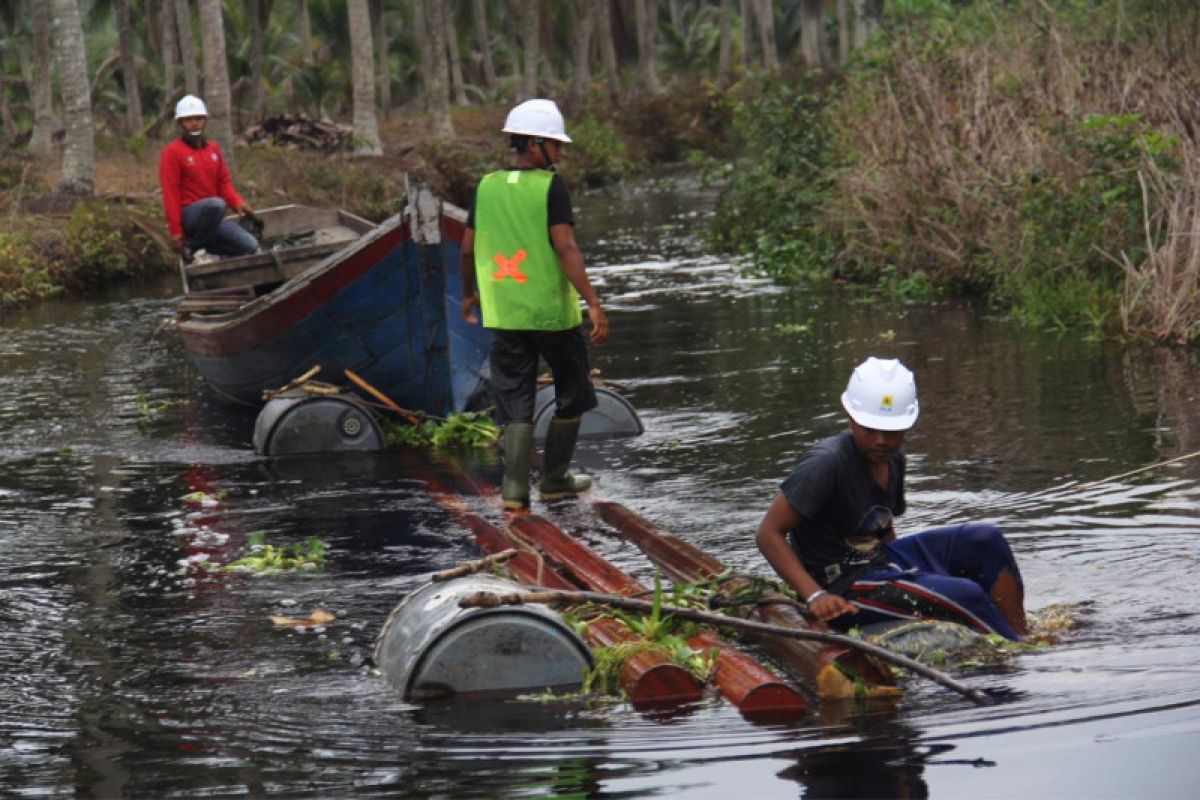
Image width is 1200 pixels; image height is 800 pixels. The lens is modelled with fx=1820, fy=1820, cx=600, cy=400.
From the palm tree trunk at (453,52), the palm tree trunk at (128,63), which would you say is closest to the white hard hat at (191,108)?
the palm tree trunk at (128,63)

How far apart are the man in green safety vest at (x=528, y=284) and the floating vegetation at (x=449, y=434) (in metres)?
2.97

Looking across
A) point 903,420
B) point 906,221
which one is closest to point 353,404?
point 903,420

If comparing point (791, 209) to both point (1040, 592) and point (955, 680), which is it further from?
point (955, 680)

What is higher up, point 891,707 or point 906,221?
point 906,221

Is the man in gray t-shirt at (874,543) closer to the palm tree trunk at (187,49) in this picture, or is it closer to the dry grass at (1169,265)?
the dry grass at (1169,265)

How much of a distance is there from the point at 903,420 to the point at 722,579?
51.5 inches

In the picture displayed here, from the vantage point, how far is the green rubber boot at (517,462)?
405 inches

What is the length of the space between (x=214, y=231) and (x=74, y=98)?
1257 centimetres

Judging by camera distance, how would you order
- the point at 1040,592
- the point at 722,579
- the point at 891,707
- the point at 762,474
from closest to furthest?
the point at 891,707
the point at 722,579
the point at 1040,592
the point at 762,474

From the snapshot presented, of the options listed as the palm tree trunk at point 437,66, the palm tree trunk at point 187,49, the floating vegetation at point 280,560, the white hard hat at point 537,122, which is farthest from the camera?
the palm tree trunk at point 437,66

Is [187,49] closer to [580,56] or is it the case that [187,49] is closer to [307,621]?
[580,56]

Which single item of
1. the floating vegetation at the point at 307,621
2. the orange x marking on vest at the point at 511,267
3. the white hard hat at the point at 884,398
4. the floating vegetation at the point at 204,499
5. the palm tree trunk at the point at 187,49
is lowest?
the floating vegetation at the point at 307,621

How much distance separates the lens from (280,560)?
970 centimetres

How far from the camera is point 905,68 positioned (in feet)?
63.2
